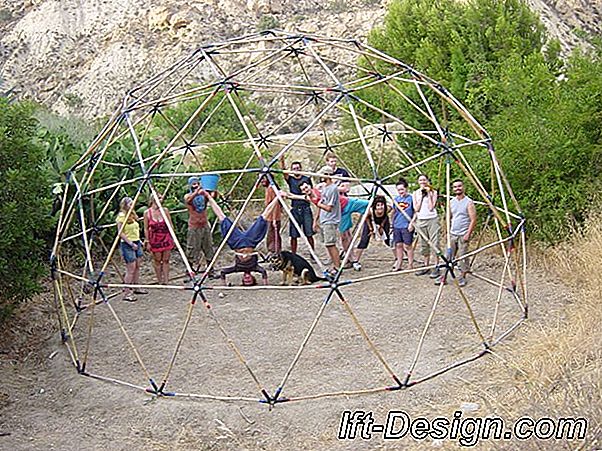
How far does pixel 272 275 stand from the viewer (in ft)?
32.9

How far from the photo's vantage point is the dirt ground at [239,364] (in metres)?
5.85

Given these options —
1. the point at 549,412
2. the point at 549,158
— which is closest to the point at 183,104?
the point at 549,158

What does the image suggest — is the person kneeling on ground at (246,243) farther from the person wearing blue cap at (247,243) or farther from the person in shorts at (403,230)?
the person in shorts at (403,230)

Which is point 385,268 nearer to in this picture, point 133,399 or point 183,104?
point 133,399

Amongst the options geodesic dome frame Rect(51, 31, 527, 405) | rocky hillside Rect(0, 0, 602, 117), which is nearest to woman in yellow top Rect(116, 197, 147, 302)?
geodesic dome frame Rect(51, 31, 527, 405)

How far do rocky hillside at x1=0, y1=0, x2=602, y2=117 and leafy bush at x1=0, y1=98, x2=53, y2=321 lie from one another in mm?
17693

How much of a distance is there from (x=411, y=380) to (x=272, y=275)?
388 cm

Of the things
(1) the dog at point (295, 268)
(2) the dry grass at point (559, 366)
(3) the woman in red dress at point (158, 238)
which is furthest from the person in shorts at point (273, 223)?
(2) the dry grass at point (559, 366)

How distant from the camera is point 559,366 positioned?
5.98 m

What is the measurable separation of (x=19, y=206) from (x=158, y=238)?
197 cm

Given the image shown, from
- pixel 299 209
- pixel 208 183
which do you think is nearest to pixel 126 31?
pixel 208 183

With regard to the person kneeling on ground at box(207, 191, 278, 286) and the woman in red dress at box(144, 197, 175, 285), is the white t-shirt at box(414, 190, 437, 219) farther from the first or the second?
the woman in red dress at box(144, 197, 175, 285)

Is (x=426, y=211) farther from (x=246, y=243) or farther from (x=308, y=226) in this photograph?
(x=246, y=243)

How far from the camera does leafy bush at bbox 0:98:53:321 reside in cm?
727
